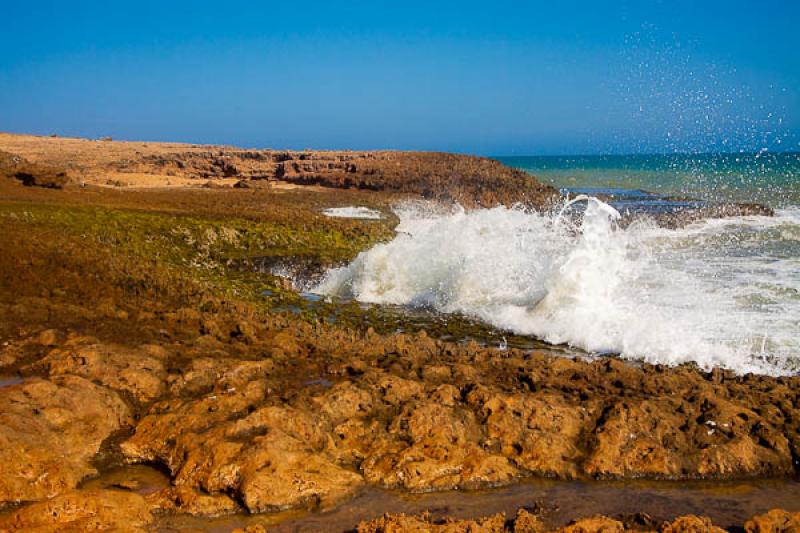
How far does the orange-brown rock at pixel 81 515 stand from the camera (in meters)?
4.37

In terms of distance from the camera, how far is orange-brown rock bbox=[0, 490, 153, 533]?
14.3 ft

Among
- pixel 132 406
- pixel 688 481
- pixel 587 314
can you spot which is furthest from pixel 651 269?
pixel 132 406

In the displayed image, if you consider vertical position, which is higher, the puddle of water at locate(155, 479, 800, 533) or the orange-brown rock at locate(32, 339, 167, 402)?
the orange-brown rock at locate(32, 339, 167, 402)

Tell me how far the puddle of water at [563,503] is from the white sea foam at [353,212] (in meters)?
18.7

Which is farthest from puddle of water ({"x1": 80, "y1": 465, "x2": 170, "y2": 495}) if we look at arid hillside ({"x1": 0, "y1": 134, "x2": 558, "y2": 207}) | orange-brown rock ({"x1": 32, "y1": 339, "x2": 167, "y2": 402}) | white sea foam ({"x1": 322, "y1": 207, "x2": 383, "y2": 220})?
arid hillside ({"x1": 0, "y1": 134, "x2": 558, "y2": 207})

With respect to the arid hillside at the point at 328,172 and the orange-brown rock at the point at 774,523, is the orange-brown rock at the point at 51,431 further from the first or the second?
the arid hillside at the point at 328,172

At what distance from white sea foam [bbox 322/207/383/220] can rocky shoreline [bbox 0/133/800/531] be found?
1439 centimetres

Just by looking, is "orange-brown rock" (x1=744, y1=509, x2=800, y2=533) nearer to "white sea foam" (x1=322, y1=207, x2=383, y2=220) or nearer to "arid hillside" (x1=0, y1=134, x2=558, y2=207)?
"white sea foam" (x1=322, y1=207, x2=383, y2=220)

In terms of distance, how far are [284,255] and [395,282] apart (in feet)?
11.5

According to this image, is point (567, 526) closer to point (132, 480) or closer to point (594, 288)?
point (132, 480)

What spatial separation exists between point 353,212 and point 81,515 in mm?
20986

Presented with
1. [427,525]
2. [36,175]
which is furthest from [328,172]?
[427,525]

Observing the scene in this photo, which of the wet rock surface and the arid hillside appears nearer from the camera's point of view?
the wet rock surface

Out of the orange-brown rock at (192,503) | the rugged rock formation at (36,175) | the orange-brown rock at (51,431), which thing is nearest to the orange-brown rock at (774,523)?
the orange-brown rock at (192,503)
